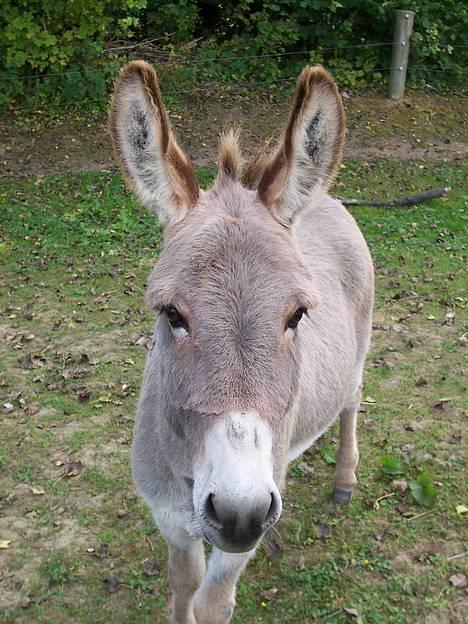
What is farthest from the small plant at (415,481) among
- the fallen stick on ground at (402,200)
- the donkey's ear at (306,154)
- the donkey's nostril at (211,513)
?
the fallen stick on ground at (402,200)

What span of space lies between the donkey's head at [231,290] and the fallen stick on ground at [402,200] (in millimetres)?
6555

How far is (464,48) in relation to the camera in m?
12.2

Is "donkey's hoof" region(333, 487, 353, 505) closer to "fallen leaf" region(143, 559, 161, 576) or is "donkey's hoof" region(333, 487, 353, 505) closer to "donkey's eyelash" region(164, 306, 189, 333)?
"fallen leaf" region(143, 559, 161, 576)

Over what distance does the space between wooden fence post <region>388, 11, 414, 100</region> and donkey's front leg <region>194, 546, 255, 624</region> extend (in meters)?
10.5

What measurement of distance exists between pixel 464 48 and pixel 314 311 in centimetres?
1086

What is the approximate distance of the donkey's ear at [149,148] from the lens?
2.33m

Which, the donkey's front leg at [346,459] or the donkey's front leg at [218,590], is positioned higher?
the donkey's front leg at [218,590]

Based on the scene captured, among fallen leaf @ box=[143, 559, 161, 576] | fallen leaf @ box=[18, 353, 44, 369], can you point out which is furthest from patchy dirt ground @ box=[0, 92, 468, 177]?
fallen leaf @ box=[143, 559, 161, 576]

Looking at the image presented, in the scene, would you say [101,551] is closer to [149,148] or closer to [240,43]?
[149,148]

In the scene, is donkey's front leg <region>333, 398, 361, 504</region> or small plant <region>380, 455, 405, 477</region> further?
small plant <region>380, 455, 405, 477</region>

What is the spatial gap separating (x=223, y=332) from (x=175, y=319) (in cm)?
23

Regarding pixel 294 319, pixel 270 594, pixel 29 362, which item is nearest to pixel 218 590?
pixel 270 594

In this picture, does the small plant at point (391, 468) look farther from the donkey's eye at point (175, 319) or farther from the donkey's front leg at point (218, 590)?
the donkey's eye at point (175, 319)

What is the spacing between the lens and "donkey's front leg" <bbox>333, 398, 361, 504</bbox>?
4.11 metres
